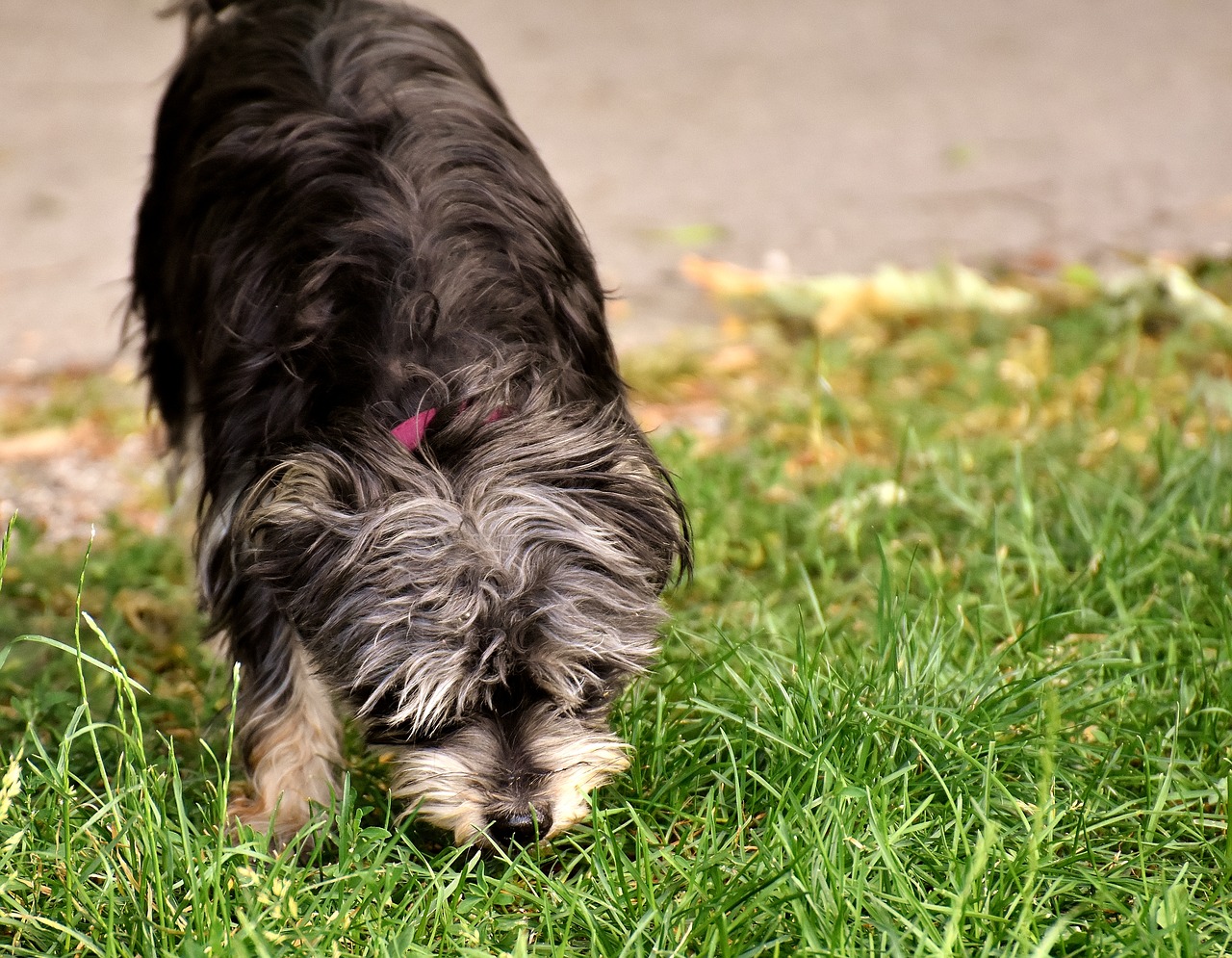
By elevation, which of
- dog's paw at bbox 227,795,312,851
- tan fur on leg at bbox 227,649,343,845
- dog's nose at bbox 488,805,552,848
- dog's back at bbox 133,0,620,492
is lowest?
dog's paw at bbox 227,795,312,851

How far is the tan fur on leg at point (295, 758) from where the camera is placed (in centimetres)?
308

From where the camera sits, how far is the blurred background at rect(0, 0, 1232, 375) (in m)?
6.50

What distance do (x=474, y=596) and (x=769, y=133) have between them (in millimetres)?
5497

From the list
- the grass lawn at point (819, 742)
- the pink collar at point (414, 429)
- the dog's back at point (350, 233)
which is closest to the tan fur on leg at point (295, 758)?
the grass lawn at point (819, 742)

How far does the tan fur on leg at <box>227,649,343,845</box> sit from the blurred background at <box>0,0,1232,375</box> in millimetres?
3102

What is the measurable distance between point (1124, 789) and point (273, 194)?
89.1 inches

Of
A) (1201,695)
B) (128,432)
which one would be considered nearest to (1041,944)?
(1201,695)

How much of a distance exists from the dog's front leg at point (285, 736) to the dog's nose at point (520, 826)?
1.79ft

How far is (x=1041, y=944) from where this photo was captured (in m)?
2.24

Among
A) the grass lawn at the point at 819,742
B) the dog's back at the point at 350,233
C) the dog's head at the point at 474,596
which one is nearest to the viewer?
the grass lawn at the point at 819,742

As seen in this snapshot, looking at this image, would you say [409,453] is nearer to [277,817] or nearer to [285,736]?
[285,736]

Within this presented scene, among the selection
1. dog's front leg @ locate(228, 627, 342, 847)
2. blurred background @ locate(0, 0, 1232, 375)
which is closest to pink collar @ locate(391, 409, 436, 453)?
dog's front leg @ locate(228, 627, 342, 847)

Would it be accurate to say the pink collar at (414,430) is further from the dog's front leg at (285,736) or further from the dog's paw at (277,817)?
the dog's paw at (277,817)

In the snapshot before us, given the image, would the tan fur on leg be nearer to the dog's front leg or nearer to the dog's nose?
the dog's front leg
